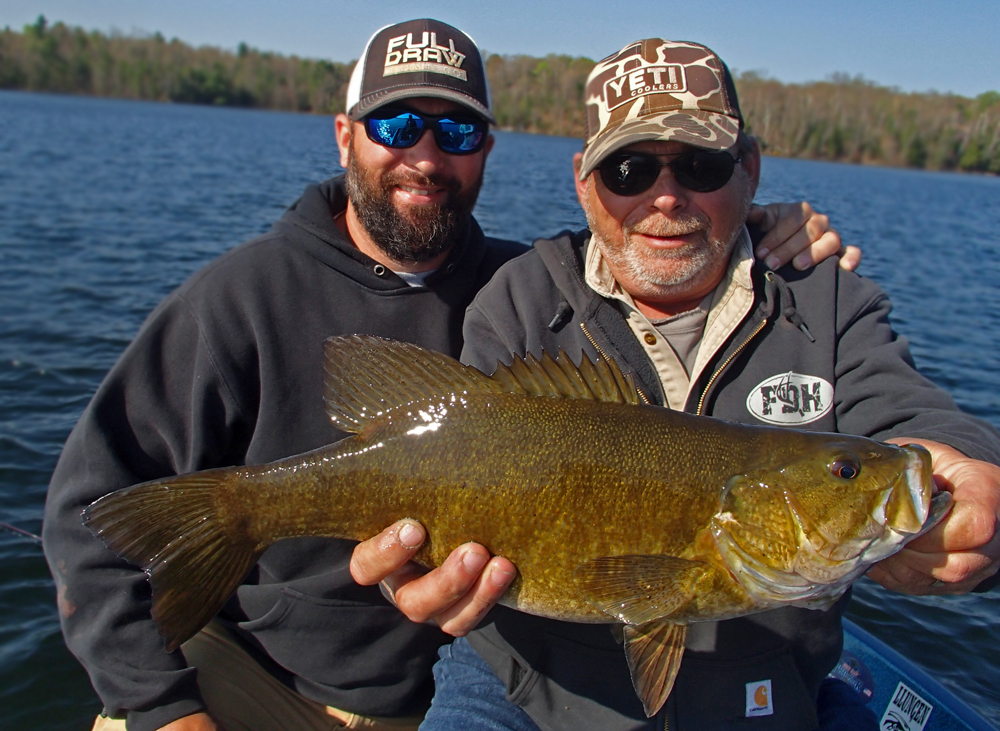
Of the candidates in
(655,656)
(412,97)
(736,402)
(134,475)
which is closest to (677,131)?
(736,402)

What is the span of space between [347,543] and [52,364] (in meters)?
8.21

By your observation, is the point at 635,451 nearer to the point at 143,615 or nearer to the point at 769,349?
the point at 769,349

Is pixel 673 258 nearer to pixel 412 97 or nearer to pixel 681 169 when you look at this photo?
pixel 681 169

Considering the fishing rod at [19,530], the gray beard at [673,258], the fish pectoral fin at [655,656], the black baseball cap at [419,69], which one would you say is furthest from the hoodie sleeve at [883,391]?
the fishing rod at [19,530]

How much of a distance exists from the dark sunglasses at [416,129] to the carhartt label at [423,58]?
0.23 metres

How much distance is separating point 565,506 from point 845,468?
864 mm

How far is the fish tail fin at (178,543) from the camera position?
7.90ft

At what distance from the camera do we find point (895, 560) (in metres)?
2.34

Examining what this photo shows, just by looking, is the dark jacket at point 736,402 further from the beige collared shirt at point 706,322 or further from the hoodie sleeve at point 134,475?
the hoodie sleeve at point 134,475

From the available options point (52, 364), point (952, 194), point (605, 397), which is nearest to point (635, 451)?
point (605, 397)

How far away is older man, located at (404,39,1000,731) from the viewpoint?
279cm

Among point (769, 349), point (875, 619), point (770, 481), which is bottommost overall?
point (875, 619)

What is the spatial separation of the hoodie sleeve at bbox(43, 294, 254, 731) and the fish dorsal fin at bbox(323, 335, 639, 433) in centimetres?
91

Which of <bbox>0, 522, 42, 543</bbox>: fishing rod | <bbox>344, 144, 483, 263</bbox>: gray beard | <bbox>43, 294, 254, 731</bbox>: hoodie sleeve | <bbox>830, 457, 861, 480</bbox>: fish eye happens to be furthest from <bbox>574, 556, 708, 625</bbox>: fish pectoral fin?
<bbox>0, 522, 42, 543</bbox>: fishing rod
